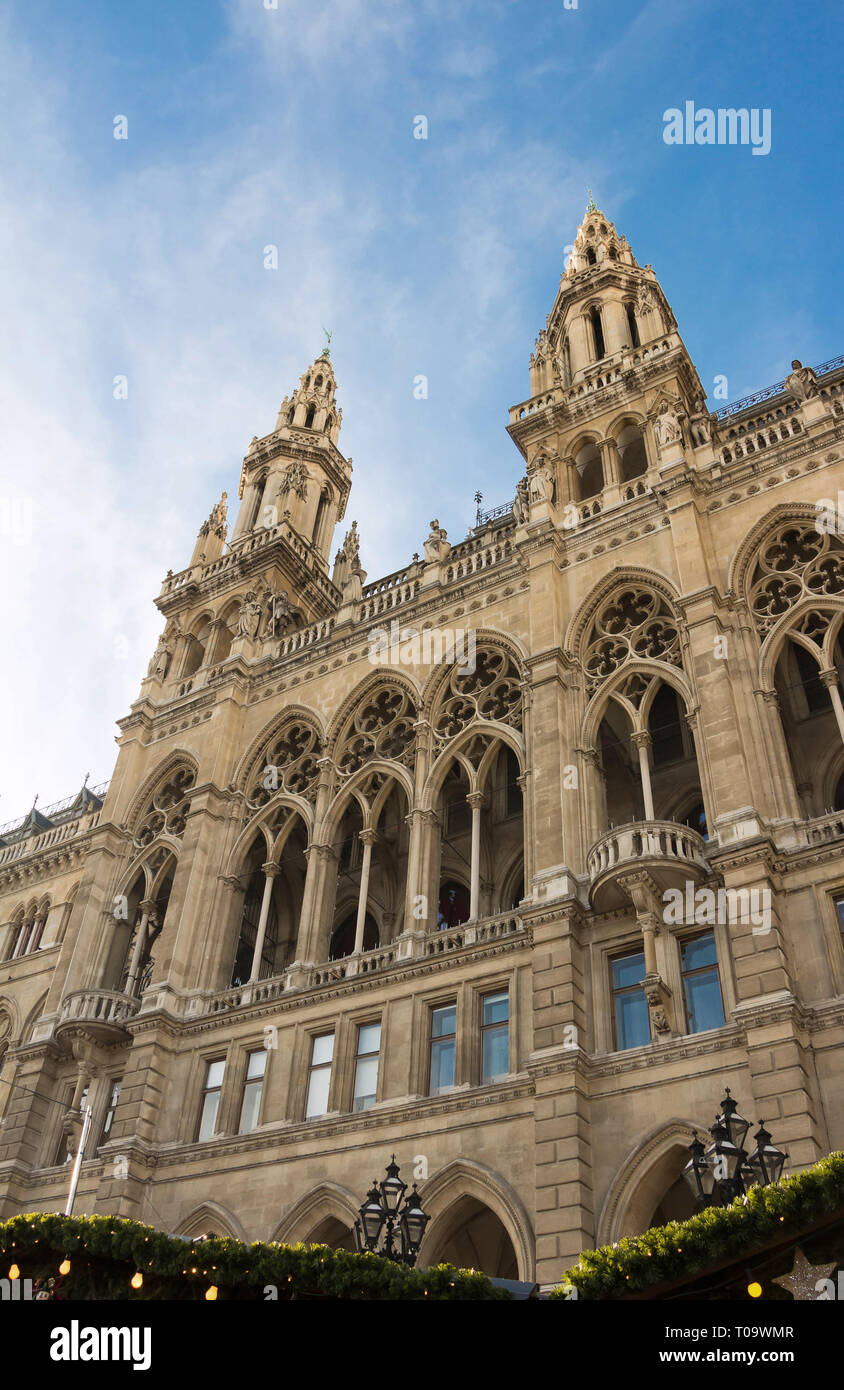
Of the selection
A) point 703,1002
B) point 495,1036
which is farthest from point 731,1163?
point 495,1036

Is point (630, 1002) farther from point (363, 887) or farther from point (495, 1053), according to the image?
point (363, 887)

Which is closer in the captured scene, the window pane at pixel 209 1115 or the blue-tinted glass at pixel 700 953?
the blue-tinted glass at pixel 700 953

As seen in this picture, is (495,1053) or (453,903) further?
(453,903)

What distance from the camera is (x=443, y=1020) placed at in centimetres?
2564

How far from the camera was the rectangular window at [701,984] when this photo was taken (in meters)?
22.1

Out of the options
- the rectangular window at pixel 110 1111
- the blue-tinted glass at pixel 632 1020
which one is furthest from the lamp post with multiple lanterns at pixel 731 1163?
the rectangular window at pixel 110 1111

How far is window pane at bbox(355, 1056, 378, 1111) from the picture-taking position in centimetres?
2556

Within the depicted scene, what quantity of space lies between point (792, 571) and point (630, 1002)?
36.1 feet

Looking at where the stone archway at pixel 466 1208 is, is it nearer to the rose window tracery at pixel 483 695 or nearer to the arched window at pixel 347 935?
the arched window at pixel 347 935

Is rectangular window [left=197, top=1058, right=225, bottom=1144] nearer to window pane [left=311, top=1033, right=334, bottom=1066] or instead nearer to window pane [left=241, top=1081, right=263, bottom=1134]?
window pane [left=241, top=1081, right=263, bottom=1134]

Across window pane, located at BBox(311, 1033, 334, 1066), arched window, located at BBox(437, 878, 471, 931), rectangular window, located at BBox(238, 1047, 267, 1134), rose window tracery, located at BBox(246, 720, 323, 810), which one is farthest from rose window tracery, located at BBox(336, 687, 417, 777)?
rectangular window, located at BBox(238, 1047, 267, 1134)

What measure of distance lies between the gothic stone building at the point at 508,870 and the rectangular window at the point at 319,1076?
0.36 ft

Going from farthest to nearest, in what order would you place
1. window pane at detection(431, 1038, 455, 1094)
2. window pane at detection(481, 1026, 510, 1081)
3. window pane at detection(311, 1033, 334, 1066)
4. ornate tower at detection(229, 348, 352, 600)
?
ornate tower at detection(229, 348, 352, 600) → window pane at detection(311, 1033, 334, 1066) → window pane at detection(431, 1038, 455, 1094) → window pane at detection(481, 1026, 510, 1081)

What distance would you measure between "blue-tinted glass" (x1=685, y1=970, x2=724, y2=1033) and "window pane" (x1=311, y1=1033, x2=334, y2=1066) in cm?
893
